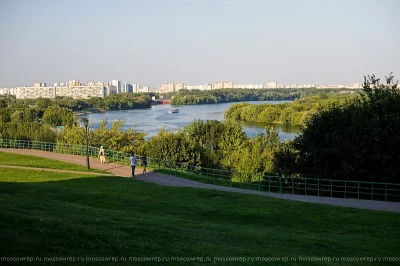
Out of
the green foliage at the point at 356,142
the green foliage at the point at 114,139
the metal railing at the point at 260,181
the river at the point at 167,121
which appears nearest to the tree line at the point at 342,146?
the green foliage at the point at 356,142

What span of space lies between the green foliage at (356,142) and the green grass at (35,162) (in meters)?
14.0

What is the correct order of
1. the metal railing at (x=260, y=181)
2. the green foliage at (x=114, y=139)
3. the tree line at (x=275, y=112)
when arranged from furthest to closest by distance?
the tree line at (x=275, y=112) < the green foliage at (x=114, y=139) < the metal railing at (x=260, y=181)

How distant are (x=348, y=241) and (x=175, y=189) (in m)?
11.4

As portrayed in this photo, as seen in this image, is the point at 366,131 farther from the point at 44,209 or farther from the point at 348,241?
the point at 44,209

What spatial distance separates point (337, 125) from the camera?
26516 mm

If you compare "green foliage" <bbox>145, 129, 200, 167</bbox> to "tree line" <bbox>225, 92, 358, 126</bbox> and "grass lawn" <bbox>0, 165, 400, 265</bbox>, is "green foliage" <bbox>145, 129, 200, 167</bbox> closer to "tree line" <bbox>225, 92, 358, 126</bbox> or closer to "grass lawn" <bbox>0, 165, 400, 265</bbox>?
"grass lawn" <bbox>0, 165, 400, 265</bbox>

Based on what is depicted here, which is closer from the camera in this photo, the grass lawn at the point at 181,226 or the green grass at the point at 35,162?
the grass lawn at the point at 181,226

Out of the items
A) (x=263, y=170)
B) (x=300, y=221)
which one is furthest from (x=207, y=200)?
(x=263, y=170)

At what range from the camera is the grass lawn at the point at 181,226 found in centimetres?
903

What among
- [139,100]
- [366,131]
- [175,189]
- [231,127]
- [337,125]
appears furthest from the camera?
[139,100]

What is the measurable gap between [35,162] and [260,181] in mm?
17781

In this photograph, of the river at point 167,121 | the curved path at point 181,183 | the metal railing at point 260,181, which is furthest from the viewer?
the river at point 167,121

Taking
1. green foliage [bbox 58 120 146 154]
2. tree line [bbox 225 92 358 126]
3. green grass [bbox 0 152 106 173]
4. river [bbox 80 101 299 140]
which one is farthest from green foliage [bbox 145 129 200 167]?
tree line [bbox 225 92 358 126]

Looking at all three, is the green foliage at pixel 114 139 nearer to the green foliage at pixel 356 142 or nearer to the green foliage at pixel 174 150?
the green foliage at pixel 174 150
